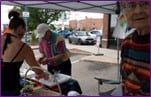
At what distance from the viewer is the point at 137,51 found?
209cm

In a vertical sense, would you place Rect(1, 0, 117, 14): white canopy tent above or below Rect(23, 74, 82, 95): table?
above

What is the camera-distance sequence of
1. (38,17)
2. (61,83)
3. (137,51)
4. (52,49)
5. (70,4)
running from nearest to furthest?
(137,51) < (61,83) < (52,49) < (70,4) < (38,17)

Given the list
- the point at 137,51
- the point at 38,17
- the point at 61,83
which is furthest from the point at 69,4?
the point at 38,17

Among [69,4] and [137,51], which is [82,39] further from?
[137,51]

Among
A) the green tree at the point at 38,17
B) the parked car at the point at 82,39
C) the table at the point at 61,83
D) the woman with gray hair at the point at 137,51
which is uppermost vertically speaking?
the woman with gray hair at the point at 137,51

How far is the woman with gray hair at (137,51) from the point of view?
6.43ft

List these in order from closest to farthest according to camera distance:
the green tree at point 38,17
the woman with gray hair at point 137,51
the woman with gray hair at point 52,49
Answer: the woman with gray hair at point 137,51
the woman with gray hair at point 52,49
the green tree at point 38,17

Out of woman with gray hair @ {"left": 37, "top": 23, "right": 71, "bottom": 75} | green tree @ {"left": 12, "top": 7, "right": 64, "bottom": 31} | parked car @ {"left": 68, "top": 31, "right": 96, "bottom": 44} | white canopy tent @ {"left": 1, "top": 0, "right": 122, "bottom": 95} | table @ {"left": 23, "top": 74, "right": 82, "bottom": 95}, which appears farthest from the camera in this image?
green tree @ {"left": 12, "top": 7, "right": 64, "bottom": 31}

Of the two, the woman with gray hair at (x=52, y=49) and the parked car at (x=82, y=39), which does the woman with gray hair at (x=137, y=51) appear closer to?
the woman with gray hair at (x=52, y=49)

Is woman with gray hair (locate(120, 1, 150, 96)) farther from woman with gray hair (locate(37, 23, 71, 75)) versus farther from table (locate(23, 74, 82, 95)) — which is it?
woman with gray hair (locate(37, 23, 71, 75))

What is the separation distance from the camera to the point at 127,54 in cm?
222

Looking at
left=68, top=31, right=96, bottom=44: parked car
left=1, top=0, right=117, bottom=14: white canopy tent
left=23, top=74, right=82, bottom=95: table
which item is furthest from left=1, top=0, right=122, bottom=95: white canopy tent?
left=68, top=31, right=96, bottom=44: parked car

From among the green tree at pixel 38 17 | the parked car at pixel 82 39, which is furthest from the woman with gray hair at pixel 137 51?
the green tree at pixel 38 17

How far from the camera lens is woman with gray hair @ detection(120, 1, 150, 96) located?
196 cm
